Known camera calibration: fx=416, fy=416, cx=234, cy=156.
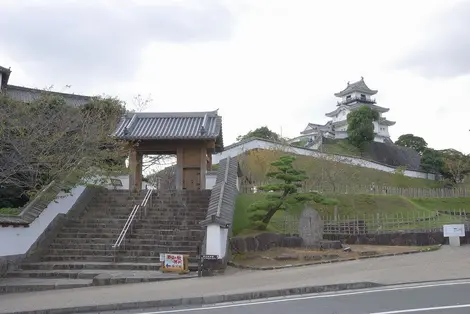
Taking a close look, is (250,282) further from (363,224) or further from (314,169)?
(314,169)

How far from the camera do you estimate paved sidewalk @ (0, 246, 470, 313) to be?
8.55 meters

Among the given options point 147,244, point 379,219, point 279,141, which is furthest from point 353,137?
point 147,244

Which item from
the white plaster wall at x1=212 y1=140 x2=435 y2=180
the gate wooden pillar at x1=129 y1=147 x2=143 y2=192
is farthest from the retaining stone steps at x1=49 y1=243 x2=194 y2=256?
the white plaster wall at x1=212 y1=140 x2=435 y2=180

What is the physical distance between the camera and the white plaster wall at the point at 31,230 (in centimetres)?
1166

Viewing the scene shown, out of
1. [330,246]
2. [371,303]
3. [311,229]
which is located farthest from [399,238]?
[371,303]

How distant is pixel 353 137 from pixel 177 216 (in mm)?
39097

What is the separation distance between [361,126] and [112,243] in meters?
41.3

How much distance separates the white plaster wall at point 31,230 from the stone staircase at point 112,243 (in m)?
0.52

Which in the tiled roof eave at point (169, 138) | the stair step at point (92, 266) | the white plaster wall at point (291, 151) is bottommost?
the stair step at point (92, 266)

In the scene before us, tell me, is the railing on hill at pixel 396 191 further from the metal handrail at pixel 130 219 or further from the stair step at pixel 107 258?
the stair step at pixel 107 258

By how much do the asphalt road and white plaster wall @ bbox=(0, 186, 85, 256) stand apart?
611 cm

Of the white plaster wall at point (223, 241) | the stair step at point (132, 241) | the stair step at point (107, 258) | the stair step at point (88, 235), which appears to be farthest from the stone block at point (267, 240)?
the stair step at point (88, 235)

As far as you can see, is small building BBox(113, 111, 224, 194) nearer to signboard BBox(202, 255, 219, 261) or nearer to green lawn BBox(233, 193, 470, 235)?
green lawn BBox(233, 193, 470, 235)

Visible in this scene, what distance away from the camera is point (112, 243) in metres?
13.1
